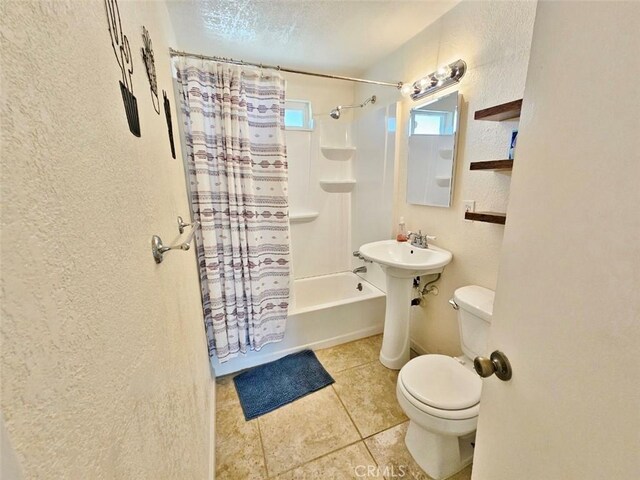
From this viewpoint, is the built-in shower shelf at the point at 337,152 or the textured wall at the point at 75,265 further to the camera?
the built-in shower shelf at the point at 337,152

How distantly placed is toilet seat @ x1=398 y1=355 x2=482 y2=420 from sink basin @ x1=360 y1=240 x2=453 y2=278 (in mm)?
502

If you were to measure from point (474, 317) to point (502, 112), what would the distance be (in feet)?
3.34

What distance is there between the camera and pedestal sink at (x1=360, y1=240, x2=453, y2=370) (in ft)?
5.67

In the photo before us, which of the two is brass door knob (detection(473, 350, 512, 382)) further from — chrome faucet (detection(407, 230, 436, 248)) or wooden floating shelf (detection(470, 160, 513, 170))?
chrome faucet (detection(407, 230, 436, 248))

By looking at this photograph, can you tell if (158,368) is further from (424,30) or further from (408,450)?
(424,30)

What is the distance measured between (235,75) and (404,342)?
7.02ft

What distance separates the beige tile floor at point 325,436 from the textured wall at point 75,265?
88cm

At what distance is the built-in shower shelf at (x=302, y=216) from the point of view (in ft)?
8.46

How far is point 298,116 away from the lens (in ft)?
8.24

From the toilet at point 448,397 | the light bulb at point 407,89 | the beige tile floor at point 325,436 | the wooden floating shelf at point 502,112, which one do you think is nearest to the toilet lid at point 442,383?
the toilet at point 448,397

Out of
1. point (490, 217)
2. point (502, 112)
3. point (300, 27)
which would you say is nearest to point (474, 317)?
point (490, 217)

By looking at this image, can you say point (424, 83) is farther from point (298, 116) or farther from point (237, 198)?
point (237, 198)

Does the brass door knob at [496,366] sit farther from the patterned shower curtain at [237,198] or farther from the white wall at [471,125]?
A: the patterned shower curtain at [237,198]

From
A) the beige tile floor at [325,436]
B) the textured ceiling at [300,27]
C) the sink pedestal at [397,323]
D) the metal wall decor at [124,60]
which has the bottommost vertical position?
the beige tile floor at [325,436]
